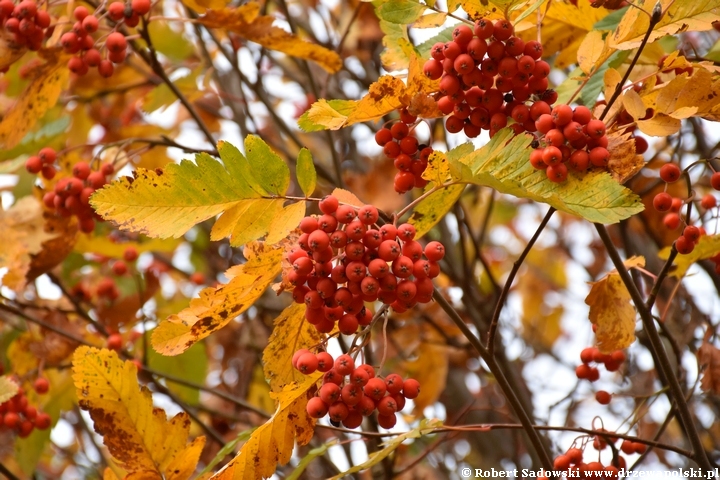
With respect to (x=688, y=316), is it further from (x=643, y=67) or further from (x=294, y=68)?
(x=294, y=68)

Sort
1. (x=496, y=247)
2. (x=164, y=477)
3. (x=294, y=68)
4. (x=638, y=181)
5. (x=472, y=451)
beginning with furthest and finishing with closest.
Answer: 1. (x=496, y=247)
2. (x=294, y=68)
3. (x=472, y=451)
4. (x=638, y=181)
5. (x=164, y=477)

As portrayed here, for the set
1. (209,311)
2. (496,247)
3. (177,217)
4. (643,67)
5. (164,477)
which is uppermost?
(496,247)

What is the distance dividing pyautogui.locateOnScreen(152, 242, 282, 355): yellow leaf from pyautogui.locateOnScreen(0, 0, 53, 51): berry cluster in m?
1.09

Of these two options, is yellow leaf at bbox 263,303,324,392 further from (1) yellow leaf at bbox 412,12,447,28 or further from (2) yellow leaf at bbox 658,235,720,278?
(2) yellow leaf at bbox 658,235,720,278

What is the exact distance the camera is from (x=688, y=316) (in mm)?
2711

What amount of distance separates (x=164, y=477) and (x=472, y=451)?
7.47 ft

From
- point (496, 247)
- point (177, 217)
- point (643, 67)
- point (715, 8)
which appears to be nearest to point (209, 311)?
point (177, 217)

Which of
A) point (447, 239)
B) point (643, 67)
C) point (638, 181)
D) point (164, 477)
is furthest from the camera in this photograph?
point (447, 239)

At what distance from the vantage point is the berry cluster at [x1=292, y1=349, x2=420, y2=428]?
122 cm

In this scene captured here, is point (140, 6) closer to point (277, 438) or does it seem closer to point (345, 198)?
point (345, 198)

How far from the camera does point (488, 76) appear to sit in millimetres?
1218

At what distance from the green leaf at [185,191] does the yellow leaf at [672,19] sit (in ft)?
2.21

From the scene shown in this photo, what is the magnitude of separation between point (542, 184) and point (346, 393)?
48cm

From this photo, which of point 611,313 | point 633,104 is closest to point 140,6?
point 633,104
